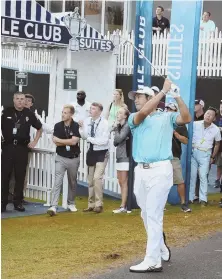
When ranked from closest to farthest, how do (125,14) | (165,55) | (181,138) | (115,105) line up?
1. (181,138)
2. (115,105)
3. (165,55)
4. (125,14)

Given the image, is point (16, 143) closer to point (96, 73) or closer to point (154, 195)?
point (154, 195)

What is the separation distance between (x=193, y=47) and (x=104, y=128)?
2.08 metres

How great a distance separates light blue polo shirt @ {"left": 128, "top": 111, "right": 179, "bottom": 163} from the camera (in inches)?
271

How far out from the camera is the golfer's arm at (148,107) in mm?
6742

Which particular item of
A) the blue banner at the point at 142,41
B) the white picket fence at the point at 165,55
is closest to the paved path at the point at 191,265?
the blue banner at the point at 142,41

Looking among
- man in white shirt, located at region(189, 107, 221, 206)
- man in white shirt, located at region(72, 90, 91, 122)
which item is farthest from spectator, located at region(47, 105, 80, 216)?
man in white shirt, located at region(72, 90, 91, 122)

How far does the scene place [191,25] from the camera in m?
11.2

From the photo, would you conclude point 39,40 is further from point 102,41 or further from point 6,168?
point 102,41

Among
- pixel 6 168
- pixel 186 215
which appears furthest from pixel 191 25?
pixel 6 168

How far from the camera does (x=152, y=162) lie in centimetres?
688

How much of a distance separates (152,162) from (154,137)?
0.84ft

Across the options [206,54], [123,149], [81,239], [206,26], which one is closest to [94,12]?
[206,26]

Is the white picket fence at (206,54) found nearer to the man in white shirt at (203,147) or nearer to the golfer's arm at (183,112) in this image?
the man in white shirt at (203,147)

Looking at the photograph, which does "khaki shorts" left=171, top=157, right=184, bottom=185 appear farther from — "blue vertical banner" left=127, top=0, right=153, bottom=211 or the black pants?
the black pants
